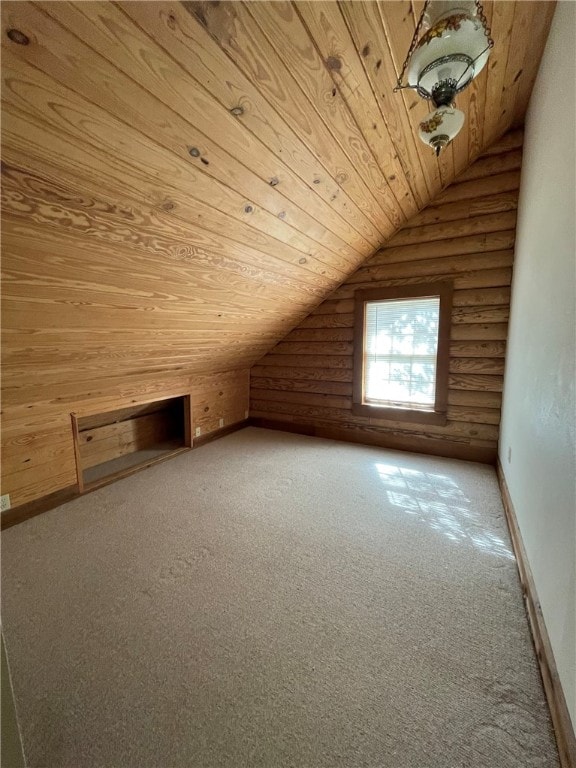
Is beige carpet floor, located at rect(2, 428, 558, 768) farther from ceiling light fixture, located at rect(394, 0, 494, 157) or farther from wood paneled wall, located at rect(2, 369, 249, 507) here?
ceiling light fixture, located at rect(394, 0, 494, 157)

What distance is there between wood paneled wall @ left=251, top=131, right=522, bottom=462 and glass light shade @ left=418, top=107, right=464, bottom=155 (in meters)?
1.99

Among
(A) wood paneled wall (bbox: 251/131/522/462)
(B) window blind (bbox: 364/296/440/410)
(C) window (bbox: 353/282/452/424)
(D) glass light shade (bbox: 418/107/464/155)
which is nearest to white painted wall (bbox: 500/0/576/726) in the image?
(D) glass light shade (bbox: 418/107/464/155)

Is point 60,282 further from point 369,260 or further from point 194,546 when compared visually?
point 369,260

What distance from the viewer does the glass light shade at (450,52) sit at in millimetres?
821

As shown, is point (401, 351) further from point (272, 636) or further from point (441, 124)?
point (272, 636)

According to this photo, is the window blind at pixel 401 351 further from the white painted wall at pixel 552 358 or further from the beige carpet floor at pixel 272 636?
the beige carpet floor at pixel 272 636

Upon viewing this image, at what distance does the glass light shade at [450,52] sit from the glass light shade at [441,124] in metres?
0.06

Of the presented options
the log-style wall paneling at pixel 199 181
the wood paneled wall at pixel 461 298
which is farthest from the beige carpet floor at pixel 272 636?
the log-style wall paneling at pixel 199 181

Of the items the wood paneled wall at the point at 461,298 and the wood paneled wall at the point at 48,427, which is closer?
the wood paneled wall at the point at 48,427

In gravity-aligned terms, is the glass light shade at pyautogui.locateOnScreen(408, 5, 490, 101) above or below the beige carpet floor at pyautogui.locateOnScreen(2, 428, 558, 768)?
above

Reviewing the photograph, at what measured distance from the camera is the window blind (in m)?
3.05

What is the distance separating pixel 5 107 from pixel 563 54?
7.04 ft

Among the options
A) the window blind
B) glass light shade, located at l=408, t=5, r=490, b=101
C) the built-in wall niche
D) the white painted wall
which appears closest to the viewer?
glass light shade, located at l=408, t=5, r=490, b=101

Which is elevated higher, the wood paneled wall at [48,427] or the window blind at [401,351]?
the window blind at [401,351]
